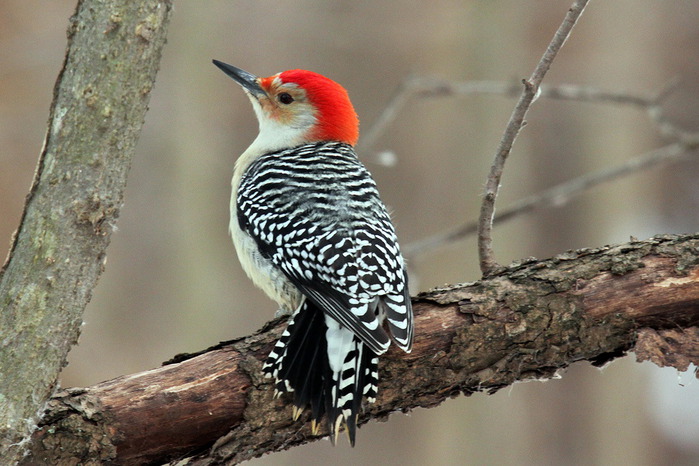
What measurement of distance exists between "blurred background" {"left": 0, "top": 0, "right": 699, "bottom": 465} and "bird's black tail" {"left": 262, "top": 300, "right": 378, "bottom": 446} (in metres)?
3.56

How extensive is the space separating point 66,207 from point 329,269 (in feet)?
4.01

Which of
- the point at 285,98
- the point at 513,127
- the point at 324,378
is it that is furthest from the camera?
the point at 285,98

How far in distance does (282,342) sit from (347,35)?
13.9 ft

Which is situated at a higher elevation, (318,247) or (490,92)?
(490,92)

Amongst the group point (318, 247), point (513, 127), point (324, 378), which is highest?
point (513, 127)

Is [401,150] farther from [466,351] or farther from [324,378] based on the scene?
[324,378]

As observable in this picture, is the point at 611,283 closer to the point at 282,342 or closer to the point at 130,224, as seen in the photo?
the point at 282,342

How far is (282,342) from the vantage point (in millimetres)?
3125

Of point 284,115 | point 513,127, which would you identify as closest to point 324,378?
point 513,127

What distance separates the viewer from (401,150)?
22.6 ft

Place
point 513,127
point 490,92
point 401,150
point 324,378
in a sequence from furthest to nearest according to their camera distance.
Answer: point 401,150 < point 490,92 < point 513,127 < point 324,378

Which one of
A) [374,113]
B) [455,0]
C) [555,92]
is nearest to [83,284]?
[555,92]

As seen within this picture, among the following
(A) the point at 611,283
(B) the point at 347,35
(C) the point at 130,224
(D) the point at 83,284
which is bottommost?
(D) the point at 83,284

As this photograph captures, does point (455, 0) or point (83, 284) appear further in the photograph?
point (455, 0)
